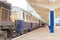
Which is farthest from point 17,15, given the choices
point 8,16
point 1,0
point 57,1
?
point 57,1

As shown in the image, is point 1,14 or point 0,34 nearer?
point 0,34

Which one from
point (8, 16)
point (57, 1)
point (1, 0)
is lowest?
point (8, 16)

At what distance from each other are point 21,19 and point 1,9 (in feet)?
22.7

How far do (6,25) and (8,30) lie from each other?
4.88 feet

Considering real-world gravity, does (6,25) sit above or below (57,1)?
below

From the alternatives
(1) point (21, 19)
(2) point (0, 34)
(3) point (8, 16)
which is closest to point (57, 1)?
(1) point (21, 19)

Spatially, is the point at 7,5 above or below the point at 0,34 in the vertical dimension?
above

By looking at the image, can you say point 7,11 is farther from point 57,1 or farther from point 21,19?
point 57,1

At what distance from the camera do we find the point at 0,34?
11992mm

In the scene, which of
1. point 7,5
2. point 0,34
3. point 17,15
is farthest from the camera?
point 17,15

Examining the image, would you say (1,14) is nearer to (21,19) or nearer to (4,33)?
(4,33)

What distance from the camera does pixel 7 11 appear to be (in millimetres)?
14578

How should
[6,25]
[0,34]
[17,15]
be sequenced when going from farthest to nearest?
1. [17,15]
2. [6,25]
3. [0,34]

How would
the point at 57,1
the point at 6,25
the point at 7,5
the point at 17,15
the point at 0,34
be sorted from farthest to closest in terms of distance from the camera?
1. the point at 57,1
2. the point at 17,15
3. the point at 7,5
4. the point at 6,25
5. the point at 0,34
